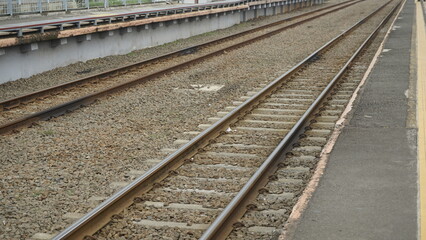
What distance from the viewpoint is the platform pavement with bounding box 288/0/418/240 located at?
643 centimetres

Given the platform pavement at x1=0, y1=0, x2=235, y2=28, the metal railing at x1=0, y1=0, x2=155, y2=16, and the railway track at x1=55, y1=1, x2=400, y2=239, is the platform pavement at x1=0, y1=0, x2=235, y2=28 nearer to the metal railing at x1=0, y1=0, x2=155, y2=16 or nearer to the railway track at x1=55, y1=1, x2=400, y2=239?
the metal railing at x1=0, y1=0, x2=155, y2=16

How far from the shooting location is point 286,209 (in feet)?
23.8

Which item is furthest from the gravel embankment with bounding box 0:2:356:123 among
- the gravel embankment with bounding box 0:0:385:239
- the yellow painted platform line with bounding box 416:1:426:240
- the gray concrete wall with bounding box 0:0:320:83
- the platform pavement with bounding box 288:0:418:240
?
the yellow painted platform line with bounding box 416:1:426:240

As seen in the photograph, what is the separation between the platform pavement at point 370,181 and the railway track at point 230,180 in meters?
0.37

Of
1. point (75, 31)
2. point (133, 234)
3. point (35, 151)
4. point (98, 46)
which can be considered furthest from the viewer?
point (98, 46)

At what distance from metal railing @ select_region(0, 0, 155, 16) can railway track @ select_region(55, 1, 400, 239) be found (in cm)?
1540

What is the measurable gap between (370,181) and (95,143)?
14.8 ft

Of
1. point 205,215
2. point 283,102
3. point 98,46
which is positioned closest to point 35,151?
point 205,215

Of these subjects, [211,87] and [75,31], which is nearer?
[211,87]

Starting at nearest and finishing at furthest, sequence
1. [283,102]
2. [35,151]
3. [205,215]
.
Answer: [205,215] < [35,151] < [283,102]

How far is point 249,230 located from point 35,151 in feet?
14.8

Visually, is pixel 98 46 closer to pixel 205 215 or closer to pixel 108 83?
pixel 108 83

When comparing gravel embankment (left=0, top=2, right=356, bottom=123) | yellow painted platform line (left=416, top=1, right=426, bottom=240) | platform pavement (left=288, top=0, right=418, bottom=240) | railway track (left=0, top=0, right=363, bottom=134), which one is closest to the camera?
platform pavement (left=288, top=0, right=418, bottom=240)

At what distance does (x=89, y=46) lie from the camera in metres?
21.0
